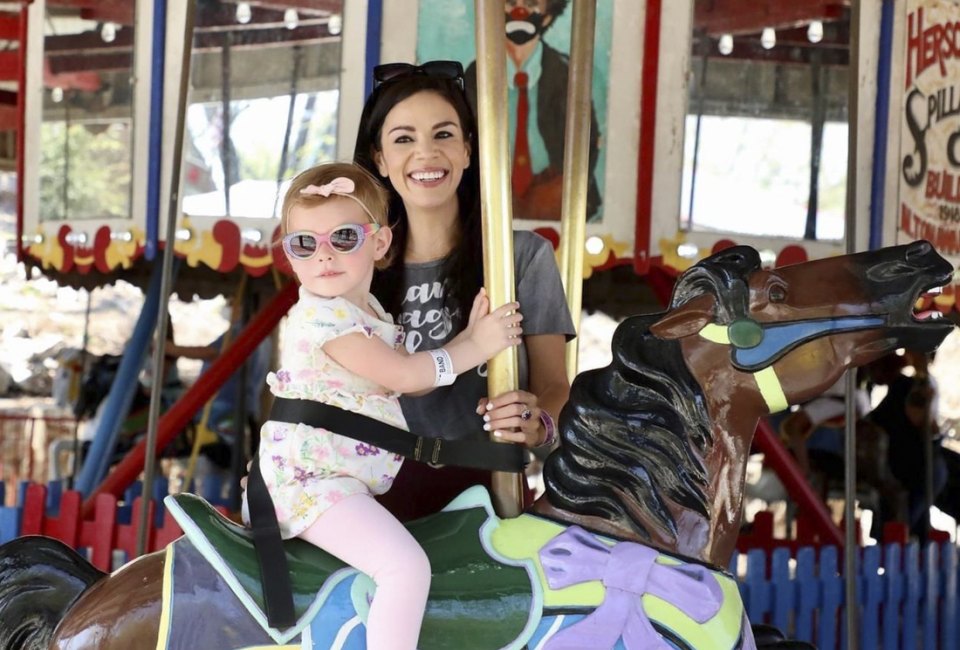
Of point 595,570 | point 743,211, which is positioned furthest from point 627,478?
point 743,211

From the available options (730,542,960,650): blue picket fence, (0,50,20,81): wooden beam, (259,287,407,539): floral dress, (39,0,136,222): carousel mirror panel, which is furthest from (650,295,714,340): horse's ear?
(0,50,20,81): wooden beam

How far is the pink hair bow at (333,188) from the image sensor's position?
1.90 meters

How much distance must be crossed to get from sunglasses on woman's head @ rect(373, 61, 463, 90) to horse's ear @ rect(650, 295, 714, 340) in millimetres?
651

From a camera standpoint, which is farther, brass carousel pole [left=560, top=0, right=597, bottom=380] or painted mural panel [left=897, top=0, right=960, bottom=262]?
painted mural panel [left=897, top=0, right=960, bottom=262]

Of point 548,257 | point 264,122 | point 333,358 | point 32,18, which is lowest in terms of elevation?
point 333,358

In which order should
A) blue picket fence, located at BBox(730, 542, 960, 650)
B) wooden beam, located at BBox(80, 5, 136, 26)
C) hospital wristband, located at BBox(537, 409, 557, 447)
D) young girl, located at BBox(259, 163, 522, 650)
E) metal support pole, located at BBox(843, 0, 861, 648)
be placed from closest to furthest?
young girl, located at BBox(259, 163, 522, 650) < hospital wristband, located at BBox(537, 409, 557, 447) < metal support pole, located at BBox(843, 0, 861, 648) < blue picket fence, located at BBox(730, 542, 960, 650) < wooden beam, located at BBox(80, 5, 136, 26)

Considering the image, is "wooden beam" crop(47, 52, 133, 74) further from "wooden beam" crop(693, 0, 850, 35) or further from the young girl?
the young girl

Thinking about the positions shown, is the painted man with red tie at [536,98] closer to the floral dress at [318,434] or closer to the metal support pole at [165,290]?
the metal support pole at [165,290]

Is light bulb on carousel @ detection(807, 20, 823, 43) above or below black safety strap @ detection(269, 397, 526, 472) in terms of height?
above

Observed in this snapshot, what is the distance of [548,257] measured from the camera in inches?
83.8

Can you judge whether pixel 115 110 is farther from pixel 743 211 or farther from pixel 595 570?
pixel 595 570

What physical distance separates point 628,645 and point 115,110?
425 centimetres

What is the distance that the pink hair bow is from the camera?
6.22ft

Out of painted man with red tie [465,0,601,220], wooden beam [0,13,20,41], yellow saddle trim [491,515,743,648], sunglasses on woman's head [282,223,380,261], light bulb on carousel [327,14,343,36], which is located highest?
wooden beam [0,13,20,41]
